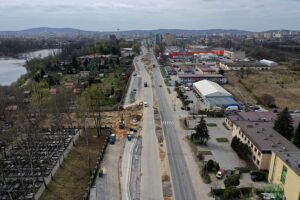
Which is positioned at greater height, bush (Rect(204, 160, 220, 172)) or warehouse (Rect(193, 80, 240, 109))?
warehouse (Rect(193, 80, 240, 109))

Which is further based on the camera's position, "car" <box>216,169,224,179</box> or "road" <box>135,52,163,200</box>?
"car" <box>216,169,224,179</box>

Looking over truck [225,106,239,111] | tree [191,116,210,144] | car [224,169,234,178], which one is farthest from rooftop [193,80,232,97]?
car [224,169,234,178]

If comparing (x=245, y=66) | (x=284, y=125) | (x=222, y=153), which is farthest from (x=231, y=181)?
(x=245, y=66)

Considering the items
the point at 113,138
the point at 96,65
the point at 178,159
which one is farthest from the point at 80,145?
the point at 96,65

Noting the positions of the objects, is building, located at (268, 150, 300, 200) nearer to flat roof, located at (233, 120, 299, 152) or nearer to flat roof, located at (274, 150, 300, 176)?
flat roof, located at (274, 150, 300, 176)

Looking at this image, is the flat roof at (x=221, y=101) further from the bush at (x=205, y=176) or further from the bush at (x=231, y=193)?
the bush at (x=231, y=193)

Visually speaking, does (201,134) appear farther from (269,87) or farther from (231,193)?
(269,87)
